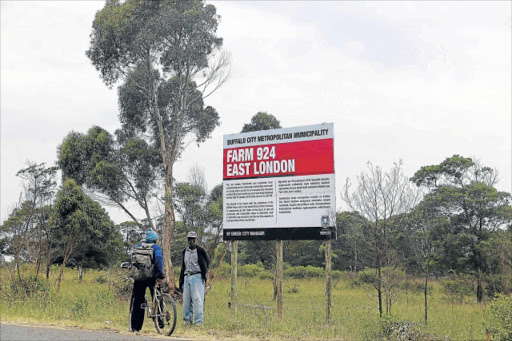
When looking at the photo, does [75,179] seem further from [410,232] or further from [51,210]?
[410,232]

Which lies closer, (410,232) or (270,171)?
(270,171)

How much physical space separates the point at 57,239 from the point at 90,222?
2594 mm

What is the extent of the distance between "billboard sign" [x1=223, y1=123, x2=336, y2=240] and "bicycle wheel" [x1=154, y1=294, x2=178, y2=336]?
3435 mm

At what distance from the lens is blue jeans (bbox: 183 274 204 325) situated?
9055mm

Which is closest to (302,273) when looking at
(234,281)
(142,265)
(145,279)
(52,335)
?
(234,281)

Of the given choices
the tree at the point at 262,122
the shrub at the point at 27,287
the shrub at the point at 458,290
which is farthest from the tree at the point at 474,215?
the shrub at the point at 27,287

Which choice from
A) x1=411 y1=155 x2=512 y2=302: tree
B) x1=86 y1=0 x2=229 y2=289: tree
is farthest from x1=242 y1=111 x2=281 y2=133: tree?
x1=411 y1=155 x2=512 y2=302: tree

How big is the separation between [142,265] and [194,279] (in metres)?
1.17

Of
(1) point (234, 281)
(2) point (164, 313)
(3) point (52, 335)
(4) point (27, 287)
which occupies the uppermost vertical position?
(1) point (234, 281)

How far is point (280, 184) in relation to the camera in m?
11.2

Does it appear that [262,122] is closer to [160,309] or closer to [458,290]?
[458,290]

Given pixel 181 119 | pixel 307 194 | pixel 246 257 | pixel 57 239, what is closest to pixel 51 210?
pixel 57 239

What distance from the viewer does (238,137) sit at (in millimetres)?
11953

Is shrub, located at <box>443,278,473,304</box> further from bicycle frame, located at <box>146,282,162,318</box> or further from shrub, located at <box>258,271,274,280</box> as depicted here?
bicycle frame, located at <box>146,282,162,318</box>
